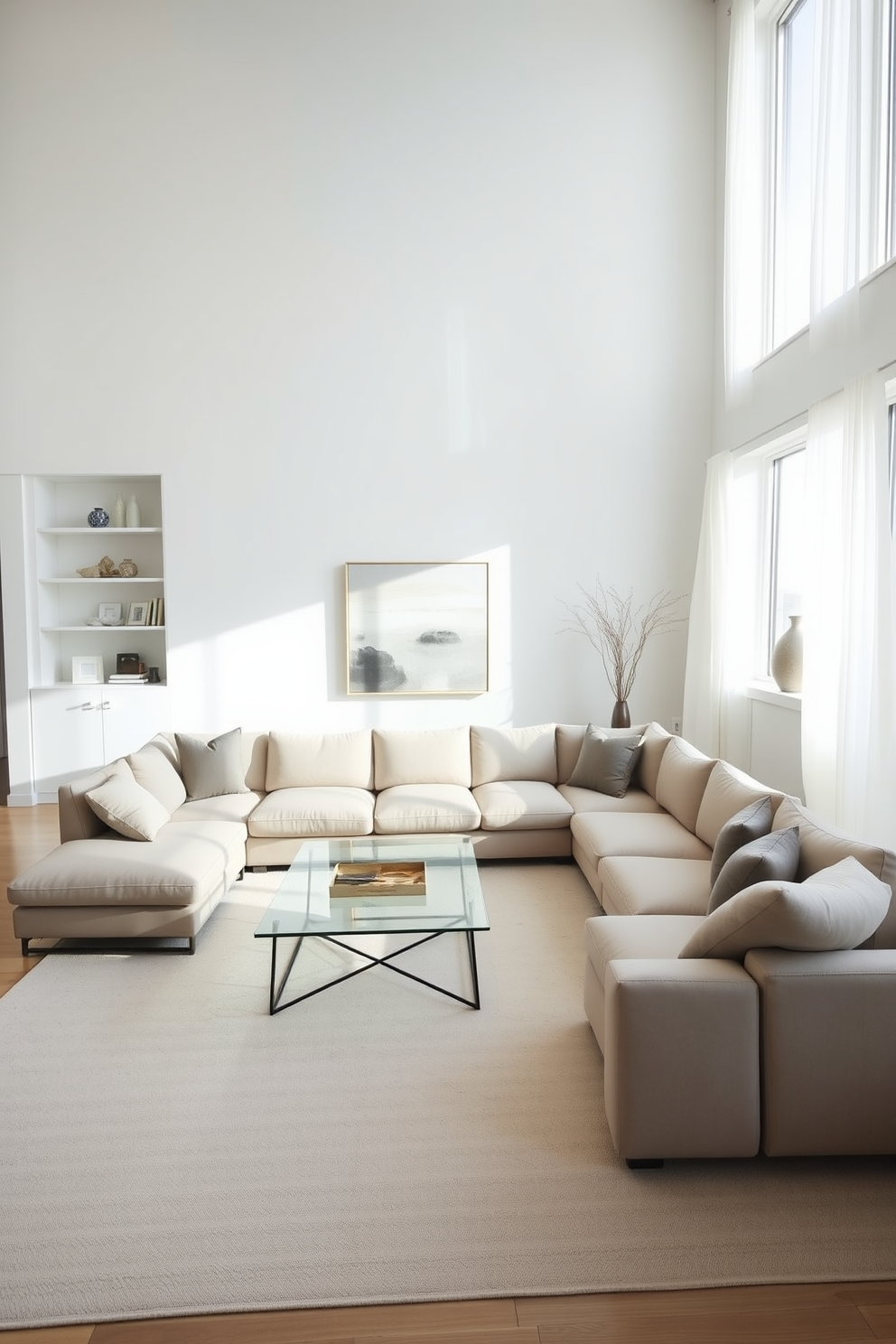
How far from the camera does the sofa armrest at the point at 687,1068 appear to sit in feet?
7.59

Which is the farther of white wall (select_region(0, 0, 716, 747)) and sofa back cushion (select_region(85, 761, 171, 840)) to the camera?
white wall (select_region(0, 0, 716, 747))

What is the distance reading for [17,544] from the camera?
661 cm

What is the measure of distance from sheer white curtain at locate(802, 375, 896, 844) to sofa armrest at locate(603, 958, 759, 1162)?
2040 mm

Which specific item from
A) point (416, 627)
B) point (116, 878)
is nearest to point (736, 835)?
point (116, 878)

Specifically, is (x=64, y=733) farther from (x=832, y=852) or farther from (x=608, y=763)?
(x=832, y=852)

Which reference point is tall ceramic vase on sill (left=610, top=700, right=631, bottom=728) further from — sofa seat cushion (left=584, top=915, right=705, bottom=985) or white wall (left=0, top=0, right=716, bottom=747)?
sofa seat cushion (left=584, top=915, right=705, bottom=985)

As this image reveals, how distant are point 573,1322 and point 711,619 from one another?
16.8 feet

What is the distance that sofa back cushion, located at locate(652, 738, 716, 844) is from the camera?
4.43 m

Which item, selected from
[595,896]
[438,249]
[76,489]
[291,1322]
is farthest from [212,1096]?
[438,249]

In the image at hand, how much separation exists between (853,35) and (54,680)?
6.38m

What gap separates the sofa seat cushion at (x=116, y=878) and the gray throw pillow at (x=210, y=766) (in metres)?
1.07

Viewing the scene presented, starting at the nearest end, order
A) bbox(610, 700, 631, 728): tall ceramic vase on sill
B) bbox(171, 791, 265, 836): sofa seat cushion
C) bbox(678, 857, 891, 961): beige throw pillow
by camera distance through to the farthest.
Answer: bbox(678, 857, 891, 961): beige throw pillow → bbox(171, 791, 265, 836): sofa seat cushion → bbox(610, 700, 631, 728): tall ceramic vase on sill

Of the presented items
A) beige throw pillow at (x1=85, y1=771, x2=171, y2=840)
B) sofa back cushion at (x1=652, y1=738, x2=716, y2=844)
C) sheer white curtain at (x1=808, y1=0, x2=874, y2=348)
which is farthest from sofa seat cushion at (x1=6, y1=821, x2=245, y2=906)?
sheer white curtain at (x1=808, y1=0, x2=874, y2=348)

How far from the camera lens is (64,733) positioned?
675 centimetres
